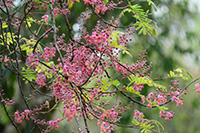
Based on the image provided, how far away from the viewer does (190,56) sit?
10.8ft

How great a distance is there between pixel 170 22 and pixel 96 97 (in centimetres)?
260

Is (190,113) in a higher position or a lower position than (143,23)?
lower

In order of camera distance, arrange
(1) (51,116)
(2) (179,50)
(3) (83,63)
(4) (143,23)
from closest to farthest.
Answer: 1. (3) (83,63)
2. (4) (143,23)
3. (1) (51,116)
4. (2) (179,50)

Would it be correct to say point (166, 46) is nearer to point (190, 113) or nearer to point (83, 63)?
point (190, 113)

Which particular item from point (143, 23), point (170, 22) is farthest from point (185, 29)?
point (143, 23)

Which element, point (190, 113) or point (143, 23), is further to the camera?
point (190, 113)

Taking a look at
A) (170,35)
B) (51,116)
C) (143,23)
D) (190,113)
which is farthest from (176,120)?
(143,23)

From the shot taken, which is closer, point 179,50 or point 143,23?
point 143,23

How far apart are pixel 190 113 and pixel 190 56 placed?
1244 mm

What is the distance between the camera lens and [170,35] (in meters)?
3.26

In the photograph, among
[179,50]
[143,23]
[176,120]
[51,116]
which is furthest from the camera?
[176,120]

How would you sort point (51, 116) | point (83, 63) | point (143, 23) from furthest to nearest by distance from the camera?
point (51, 116), point (143, 23), point (83, 63)

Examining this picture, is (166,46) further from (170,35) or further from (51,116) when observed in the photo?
(51,116)

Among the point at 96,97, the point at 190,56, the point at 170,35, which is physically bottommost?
the point at 190,56
